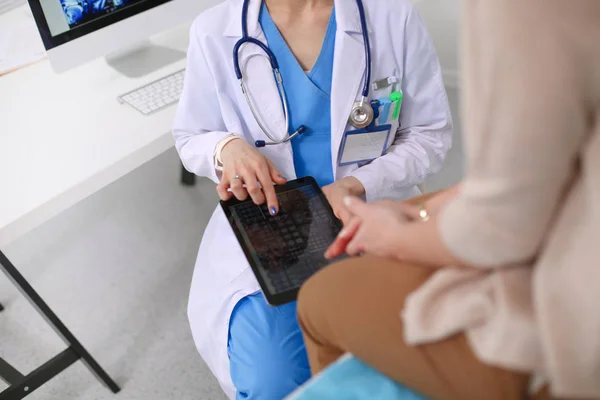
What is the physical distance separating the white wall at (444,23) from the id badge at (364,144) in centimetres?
116

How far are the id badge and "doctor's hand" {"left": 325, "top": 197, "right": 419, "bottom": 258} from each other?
329 millimetres

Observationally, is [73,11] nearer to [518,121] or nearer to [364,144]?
[364,144]

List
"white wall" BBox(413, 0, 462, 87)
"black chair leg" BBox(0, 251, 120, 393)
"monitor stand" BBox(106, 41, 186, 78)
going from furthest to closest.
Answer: "white wall" BBox(413, 0, 462, 87) < "monitor stand" BBox(106, 41, 186, 78) < "black chair leg" BBox(0, 251, 120, 393)

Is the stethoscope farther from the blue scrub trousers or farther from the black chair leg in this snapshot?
the black chair leg

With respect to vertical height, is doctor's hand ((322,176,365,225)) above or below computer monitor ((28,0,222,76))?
below

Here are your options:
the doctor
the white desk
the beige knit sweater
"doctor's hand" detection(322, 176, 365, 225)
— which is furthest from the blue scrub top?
the beige knit sweater

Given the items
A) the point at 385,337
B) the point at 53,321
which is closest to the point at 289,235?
the point at 385,337

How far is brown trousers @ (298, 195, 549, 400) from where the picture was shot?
536 millimetres

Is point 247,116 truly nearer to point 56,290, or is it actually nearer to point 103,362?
point 103,362

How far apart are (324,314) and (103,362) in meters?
1.19

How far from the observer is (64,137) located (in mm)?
1184

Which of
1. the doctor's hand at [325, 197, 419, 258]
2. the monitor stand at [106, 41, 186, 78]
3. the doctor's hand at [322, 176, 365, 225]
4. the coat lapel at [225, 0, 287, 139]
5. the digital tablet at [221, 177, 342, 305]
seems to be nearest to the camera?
the doctor's hand at [325, 197, 419, 258]

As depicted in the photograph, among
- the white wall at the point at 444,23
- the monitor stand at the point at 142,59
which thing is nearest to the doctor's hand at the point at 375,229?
the monitor stand at the point at 142,59

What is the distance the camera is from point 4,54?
5.15 feet
